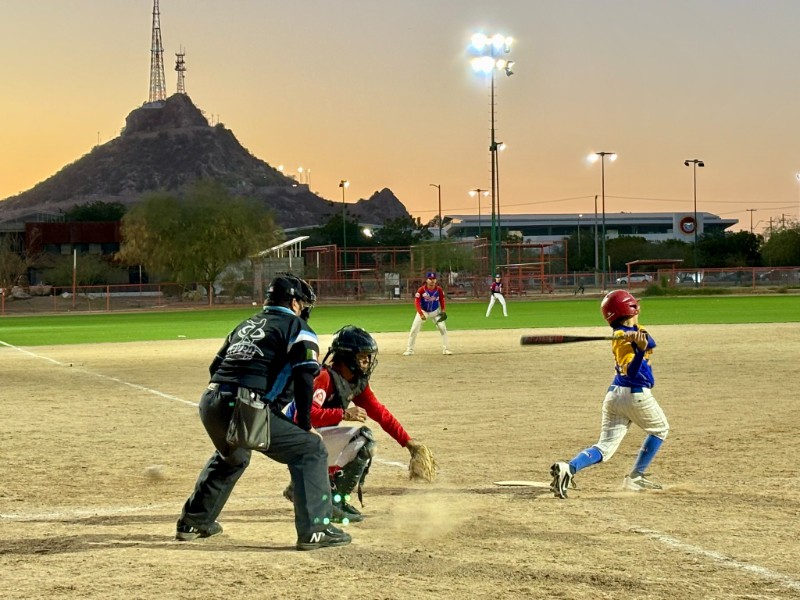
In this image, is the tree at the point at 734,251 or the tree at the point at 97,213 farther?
the tree at the point at 97,213

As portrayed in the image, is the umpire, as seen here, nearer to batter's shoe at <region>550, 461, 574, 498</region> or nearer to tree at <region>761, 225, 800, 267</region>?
batter's shoe at <region>550, 461, 574, 498</region>

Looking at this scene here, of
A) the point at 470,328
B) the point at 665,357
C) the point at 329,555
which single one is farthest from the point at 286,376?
the point at 470,328

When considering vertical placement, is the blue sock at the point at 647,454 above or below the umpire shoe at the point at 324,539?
above

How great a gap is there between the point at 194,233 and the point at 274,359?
7537cm

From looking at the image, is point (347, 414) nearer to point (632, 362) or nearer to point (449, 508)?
point (449, 508)

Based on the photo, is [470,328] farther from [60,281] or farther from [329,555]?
[60,281]

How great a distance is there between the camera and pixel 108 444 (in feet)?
38.5

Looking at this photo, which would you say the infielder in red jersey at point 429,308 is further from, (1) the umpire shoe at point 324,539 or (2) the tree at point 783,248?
(2) the tree at point 783,248

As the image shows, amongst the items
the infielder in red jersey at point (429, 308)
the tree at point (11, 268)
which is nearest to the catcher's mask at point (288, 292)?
the infielder in red jersey at point (429, 308)

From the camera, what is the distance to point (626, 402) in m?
8.48

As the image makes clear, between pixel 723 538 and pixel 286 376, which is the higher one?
pixel 286 376

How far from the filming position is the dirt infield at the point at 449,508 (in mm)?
5945

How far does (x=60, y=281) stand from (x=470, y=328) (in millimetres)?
63668

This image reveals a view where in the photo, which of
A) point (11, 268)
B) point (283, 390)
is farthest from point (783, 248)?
point (283, 390)
